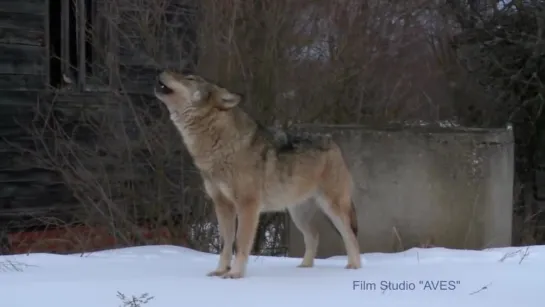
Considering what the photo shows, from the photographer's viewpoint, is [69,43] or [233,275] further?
[69,43]

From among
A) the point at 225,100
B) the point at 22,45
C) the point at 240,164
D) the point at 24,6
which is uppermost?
the point at 24,6

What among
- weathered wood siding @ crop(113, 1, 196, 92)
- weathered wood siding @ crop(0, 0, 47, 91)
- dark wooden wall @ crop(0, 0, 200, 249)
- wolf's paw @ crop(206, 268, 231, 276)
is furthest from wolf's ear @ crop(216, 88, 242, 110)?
weathered wood siding @ crop(0, 0, 47, 91)

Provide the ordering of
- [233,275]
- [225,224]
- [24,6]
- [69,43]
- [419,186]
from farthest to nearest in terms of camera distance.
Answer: [69,43] < [24,6] < [419,186] < [225,224] < [233,275]

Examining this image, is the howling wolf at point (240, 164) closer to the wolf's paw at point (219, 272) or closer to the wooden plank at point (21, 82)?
the wolf's paw at point (219, 272)

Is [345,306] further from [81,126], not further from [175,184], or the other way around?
[81,126]

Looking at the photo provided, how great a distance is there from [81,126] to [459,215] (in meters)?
4.75

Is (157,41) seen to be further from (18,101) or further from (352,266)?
(352,266)

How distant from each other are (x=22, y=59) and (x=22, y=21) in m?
0.46

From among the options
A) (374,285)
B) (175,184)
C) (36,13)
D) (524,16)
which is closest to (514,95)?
(524,16)

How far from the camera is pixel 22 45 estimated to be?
9727 mm

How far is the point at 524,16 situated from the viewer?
496 inches

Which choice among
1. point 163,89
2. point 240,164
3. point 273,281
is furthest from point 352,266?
point 163,89

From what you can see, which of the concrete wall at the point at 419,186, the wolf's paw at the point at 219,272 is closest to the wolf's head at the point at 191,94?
the wolf's paw at the point at 219,272

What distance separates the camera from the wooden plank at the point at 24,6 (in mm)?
9586
